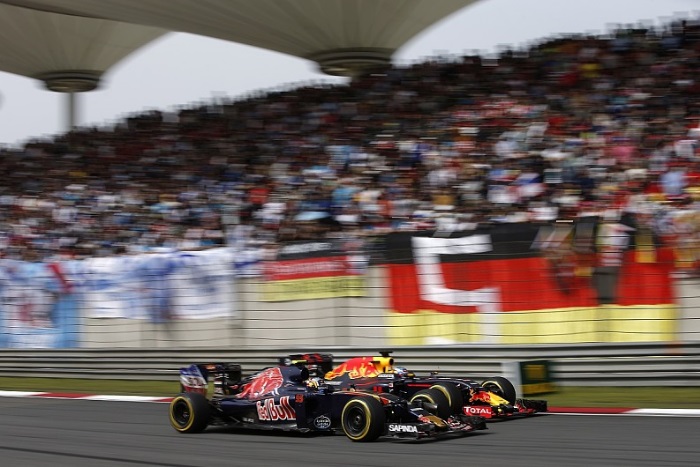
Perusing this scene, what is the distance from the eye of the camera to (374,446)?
7.92 m

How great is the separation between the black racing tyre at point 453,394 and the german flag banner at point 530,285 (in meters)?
2.60

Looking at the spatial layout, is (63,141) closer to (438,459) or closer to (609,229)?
(609,229)

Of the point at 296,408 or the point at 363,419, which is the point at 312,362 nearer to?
the point at 296,408

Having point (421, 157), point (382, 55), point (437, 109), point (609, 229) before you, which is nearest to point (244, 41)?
point (382, 55)

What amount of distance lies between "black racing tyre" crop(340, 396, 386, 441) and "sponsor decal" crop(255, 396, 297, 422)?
1.90 ft

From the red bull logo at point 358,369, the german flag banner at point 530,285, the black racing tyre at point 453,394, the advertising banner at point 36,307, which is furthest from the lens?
the advertising banner at point 36,307

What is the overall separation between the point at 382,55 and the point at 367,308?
44.8 feet

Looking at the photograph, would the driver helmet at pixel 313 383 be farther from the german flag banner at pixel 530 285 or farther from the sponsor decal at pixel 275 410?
the german flag banner at pixel 530 285

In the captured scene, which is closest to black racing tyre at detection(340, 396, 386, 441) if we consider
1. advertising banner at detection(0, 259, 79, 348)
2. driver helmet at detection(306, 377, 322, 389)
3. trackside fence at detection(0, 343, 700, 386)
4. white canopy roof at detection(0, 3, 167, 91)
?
driver helmet at detection(306, 377, 322, 389)

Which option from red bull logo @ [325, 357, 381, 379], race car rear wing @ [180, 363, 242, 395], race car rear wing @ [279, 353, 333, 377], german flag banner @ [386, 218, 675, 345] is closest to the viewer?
red bull logo @ [325, 357, 381, 379]

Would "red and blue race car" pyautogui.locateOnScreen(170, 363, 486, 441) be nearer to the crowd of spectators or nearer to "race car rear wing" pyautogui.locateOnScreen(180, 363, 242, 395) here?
"race car rear wing" pyautogui.locateOnScreen(180, 363, 242, 395)

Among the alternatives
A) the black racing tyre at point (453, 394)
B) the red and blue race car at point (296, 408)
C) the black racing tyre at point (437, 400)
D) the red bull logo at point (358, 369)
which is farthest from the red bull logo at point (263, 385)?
the black racing tyre at point (453, 394)

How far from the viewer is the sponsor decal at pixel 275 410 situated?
342 inches

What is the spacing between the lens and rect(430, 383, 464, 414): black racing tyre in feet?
28.1
